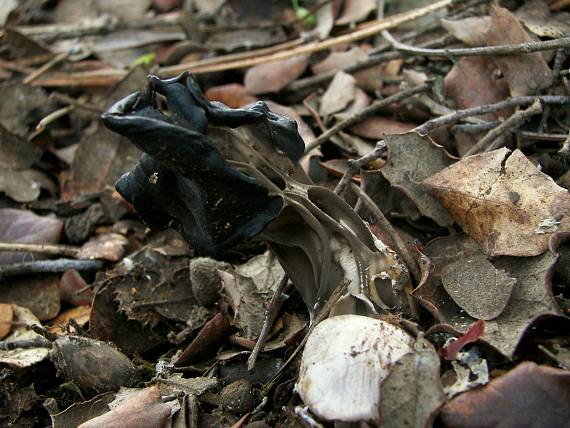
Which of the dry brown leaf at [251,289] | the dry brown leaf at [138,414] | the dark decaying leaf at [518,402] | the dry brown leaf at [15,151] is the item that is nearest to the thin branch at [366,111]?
the dry brown leaf at [251,289]

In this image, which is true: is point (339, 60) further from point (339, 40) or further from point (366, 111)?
point (366, 111)

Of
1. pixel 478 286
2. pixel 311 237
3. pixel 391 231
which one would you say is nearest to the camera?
pixel 478 286

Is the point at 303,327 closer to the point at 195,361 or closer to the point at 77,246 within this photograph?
the point at 195,361

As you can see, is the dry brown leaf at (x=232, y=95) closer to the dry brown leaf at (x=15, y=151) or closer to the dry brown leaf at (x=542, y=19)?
the dry brown leaf at (x=15, y=151)

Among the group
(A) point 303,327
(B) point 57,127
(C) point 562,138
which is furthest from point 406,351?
(B) point 57,127

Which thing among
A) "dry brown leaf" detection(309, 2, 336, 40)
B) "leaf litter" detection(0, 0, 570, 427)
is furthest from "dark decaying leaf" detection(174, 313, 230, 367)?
"dry brown leaf" detection(309, 2, 336, 40)

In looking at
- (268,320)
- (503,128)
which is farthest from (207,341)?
(503,128)

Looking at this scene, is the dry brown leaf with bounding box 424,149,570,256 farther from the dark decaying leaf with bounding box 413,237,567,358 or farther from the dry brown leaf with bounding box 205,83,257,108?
the dry brown leaf with bounding box 205,83,257,108
